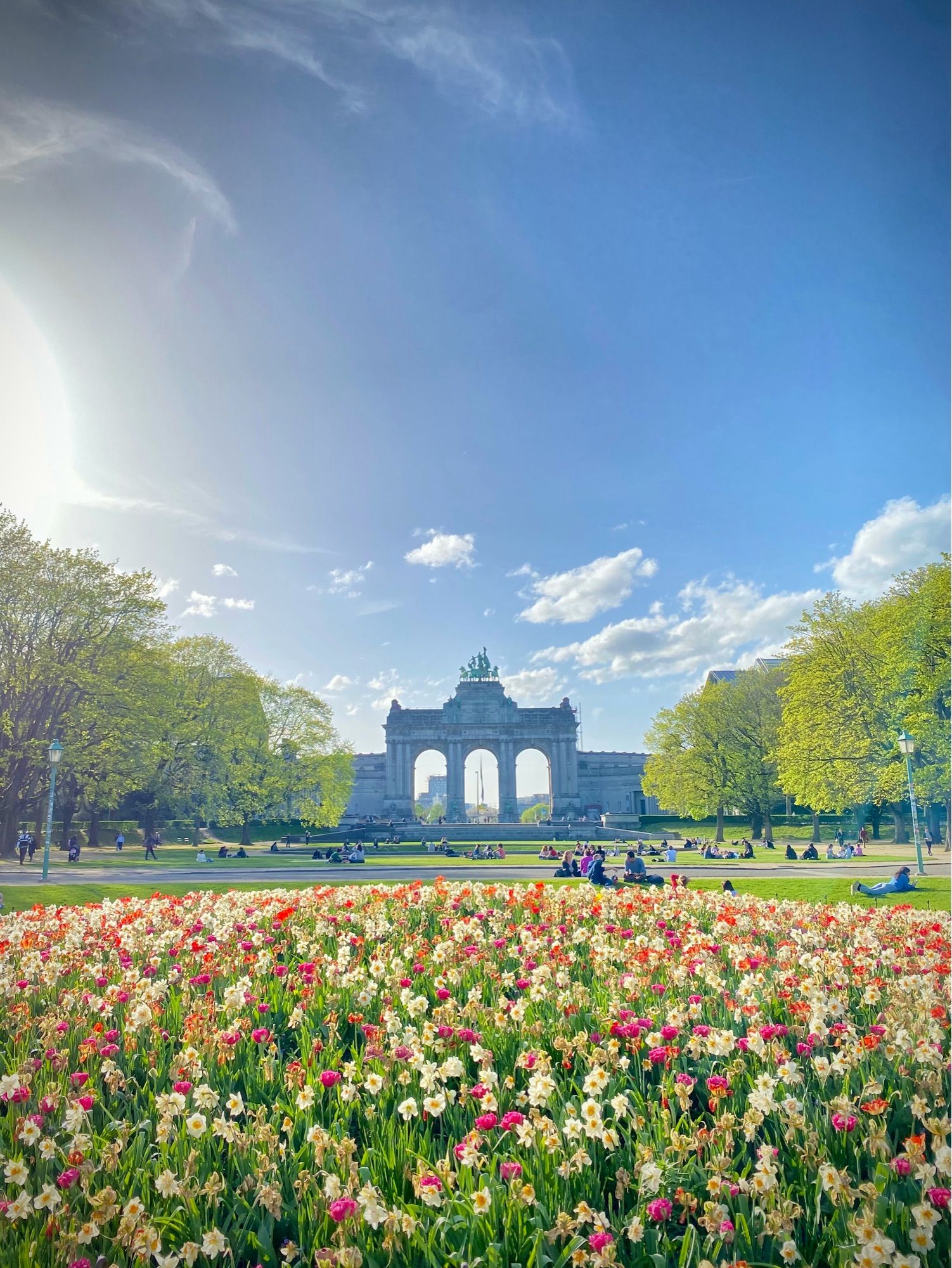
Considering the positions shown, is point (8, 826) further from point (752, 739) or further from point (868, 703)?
point (752, 739)

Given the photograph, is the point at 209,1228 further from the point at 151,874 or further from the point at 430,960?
the point at 151,874

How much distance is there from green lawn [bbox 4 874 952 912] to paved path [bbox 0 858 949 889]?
1.13 metres

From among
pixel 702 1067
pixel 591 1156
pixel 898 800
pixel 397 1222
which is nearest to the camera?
pixel 397 1222

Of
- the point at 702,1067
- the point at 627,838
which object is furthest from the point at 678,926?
the point at 627,838

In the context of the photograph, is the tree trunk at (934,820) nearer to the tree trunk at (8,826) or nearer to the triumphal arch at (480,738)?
the tree trunk at (8,826)

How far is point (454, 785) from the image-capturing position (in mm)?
106438

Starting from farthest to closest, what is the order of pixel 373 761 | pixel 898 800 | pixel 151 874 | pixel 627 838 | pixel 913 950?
pixel 373 761 < pixel 627 838 < pixel 898 800 < pixel 151 874 < pixel 913 950

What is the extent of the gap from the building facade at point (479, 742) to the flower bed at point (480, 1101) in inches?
3885

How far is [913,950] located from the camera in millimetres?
8500

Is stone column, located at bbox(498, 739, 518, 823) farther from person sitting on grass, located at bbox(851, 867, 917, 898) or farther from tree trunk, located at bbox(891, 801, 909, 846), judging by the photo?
person sitting on grass, located at bbox(851, 867, 917, 898)

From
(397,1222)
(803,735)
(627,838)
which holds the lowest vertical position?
(627,838)

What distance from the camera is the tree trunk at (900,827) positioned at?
4519cm

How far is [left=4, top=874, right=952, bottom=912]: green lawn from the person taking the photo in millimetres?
20078

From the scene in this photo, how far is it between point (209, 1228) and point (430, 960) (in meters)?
4.75
